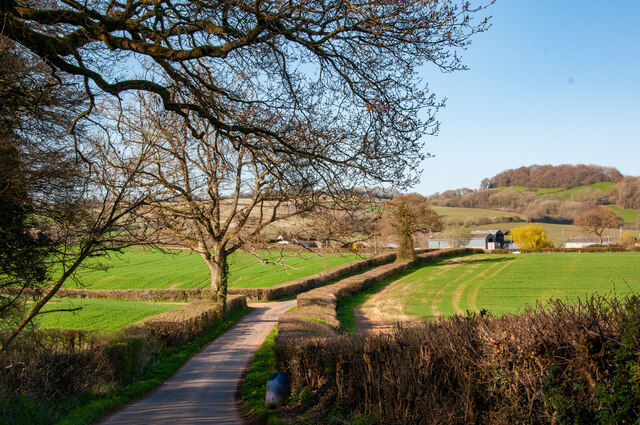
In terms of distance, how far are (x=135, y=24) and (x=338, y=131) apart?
3.73m

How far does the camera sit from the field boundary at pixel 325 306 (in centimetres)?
1321

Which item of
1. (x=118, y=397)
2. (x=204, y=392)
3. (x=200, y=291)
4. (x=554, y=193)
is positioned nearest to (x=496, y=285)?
(x=200, y=291)

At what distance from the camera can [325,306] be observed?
23516mm

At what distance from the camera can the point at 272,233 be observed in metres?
22.9

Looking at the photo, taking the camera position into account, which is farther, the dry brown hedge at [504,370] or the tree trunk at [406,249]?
the tree trunk at [406,249]

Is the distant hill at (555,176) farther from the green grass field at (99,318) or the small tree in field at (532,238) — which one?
the green grass field at (99,318)

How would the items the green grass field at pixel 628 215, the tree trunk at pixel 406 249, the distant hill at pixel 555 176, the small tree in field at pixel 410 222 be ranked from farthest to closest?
the distant hill at pixel 555 176, the green grass field at pixel 628 215, the tree trunk at pixel 406 249, the small tree in field at pixel 410 222

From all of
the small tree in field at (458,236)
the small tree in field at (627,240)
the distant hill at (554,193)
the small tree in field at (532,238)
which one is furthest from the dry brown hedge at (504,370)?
the distant hill at (554,193)

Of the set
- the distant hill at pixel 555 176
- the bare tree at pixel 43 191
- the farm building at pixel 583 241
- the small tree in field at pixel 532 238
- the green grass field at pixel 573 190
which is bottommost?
the farm building at pixel 583 241

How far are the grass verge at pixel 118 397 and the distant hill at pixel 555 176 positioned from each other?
158277 millimetres

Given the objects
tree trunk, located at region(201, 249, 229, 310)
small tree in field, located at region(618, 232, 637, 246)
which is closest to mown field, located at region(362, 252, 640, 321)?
tree trunk, located at region(201, 249, 229, 310)

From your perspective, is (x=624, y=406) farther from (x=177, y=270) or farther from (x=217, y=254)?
(x=177, y=270)

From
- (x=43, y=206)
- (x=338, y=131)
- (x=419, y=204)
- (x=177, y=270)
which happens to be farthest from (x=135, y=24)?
(x=419, y=204)

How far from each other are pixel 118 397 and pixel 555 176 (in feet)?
555
